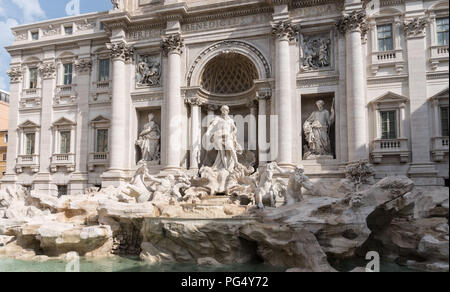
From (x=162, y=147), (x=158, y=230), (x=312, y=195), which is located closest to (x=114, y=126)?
(x=162, y=147)

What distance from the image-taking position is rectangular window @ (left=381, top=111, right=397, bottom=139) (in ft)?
56.1

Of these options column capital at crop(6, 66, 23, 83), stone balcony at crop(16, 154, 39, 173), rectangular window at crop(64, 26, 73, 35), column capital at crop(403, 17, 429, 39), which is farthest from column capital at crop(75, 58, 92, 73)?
column capital at crop(403, 17, 429, 39)

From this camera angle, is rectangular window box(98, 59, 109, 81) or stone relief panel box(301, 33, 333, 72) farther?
→ rectangular window box(98, 59, 109, 81)

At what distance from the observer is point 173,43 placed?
64.6 feet

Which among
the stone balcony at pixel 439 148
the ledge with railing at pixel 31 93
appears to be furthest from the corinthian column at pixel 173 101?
the stone balcony at pixel 439 148

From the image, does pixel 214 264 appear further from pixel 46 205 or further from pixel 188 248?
pixel 46 205

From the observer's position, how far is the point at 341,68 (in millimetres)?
17672

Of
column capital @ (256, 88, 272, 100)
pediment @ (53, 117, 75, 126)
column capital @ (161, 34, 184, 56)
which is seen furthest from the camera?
pediment @ (53, 117, 75, 126)

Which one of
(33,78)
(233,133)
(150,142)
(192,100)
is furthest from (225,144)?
(33,78)

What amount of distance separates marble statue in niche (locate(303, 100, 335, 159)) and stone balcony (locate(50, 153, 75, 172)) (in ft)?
44.7

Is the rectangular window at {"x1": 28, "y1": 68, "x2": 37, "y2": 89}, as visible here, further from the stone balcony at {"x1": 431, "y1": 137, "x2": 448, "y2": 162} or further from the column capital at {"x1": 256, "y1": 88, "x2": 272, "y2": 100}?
the stone balcony at {"x1": 431, "y1": 137, "x2": 448, "y2": 162}

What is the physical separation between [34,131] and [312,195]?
705 inches

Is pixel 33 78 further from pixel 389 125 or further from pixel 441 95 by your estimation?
pixel 441 95

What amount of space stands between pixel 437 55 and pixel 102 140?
725 inches
